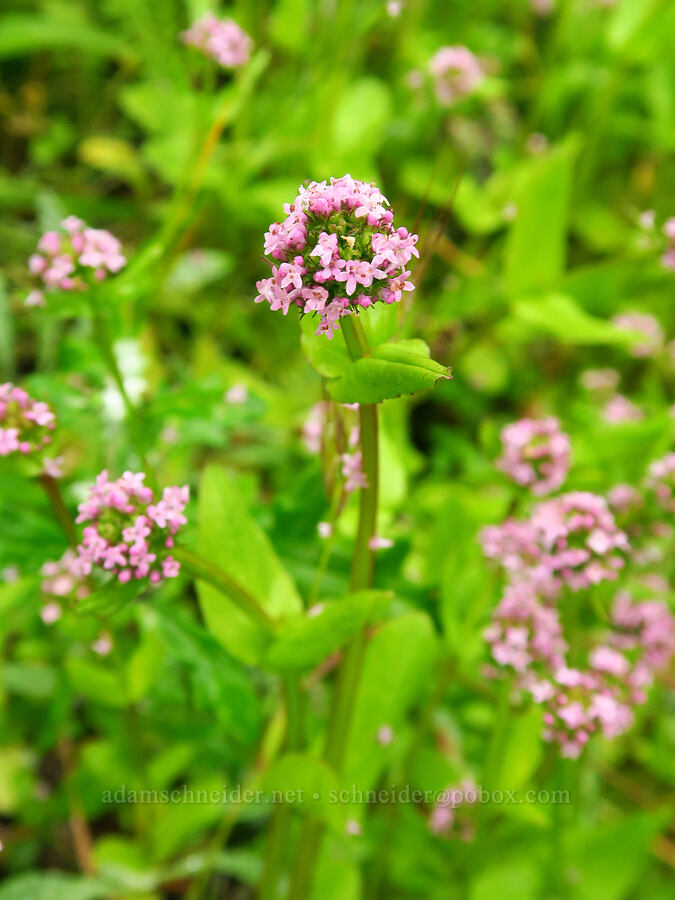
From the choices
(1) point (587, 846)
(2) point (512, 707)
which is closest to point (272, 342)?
(2) point (512, 707)

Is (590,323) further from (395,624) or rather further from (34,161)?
(34,161)

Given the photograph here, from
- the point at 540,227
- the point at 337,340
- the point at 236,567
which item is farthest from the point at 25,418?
the point at 540,227

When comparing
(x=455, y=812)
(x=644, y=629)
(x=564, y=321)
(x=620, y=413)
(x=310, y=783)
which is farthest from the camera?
(x=620, y=413)

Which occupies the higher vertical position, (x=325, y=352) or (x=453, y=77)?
(x=453, y=77)

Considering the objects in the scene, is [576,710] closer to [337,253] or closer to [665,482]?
[665,482]

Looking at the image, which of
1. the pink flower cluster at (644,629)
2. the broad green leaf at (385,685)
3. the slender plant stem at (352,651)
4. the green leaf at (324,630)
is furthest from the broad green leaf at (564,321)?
the green leaf at (324,630)

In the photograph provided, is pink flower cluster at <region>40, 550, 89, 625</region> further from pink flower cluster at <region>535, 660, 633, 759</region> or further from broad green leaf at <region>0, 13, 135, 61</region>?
broad green leaf at <region>0, 13, 135, 61</region>
